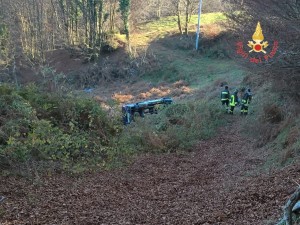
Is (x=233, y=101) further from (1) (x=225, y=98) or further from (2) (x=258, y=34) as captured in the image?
(2) (x=258, y=34)

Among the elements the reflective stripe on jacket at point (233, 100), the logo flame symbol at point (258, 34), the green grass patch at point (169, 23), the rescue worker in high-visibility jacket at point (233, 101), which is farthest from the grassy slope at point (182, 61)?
the logo flame symbol at point (258, 34)

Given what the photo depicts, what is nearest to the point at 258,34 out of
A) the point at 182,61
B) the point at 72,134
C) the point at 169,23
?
the point at 72,134

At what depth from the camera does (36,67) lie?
40.5m

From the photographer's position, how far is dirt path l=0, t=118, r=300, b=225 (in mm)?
7000

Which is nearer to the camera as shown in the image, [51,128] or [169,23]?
[51,128]

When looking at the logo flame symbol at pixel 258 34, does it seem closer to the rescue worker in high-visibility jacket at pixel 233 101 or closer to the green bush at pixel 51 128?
the rescue worker in high-visibility jacket at pixel 233 101

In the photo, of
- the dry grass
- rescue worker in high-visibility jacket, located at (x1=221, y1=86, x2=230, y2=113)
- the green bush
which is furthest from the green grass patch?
the green bush

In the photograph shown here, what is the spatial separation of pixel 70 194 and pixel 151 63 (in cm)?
2985

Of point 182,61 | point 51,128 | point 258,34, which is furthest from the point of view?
point 182,61

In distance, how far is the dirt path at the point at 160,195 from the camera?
700 cm

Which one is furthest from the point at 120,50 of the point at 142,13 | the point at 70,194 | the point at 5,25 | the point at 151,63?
the point at 70,194

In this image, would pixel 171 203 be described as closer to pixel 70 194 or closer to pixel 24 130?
pixel 70 194

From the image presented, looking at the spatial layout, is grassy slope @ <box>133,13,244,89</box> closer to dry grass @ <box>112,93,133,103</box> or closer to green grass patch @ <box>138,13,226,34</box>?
green grass patch @ <box>138,13,226,34</box>

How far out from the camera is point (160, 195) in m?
9.42
